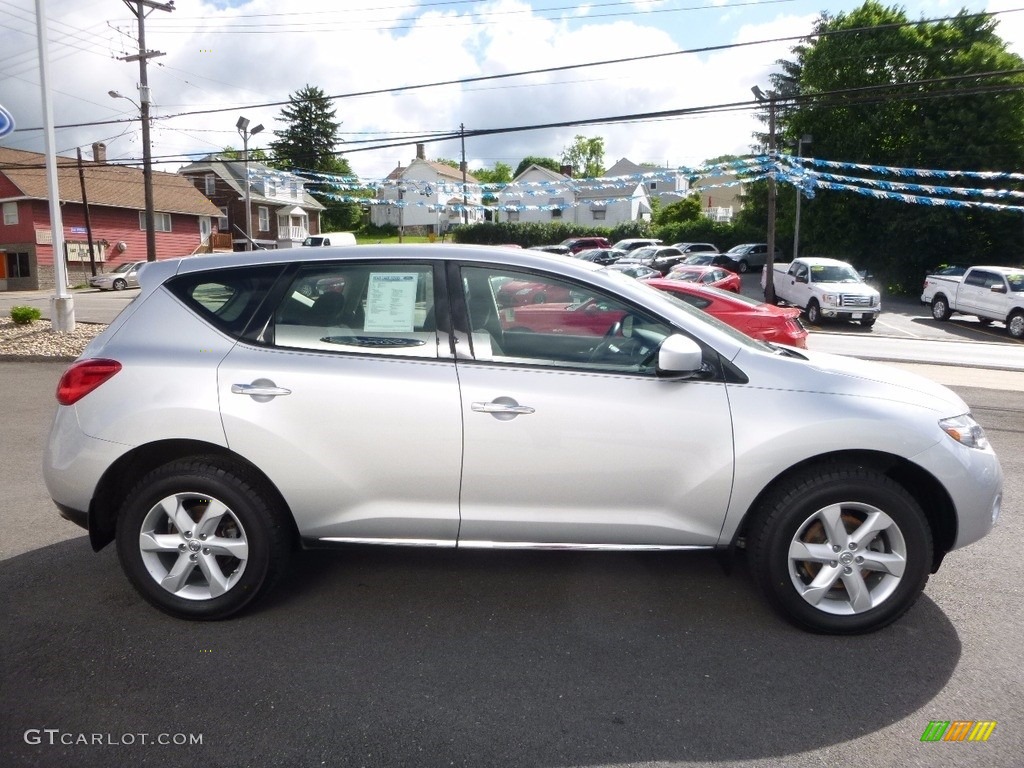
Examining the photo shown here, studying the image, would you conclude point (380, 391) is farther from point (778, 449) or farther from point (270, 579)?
point (778, 449)

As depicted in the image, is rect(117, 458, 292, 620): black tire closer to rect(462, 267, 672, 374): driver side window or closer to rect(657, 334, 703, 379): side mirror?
rect(462, 267, 672, 374): driver side window

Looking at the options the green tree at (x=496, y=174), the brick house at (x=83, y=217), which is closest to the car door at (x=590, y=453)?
the brick house at (x=83, y=217)

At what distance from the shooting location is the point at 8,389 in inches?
408

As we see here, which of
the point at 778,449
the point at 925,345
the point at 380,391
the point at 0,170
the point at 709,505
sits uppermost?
the point at 0,170

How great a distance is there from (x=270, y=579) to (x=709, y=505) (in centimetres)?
200

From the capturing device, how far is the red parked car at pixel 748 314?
36.7 ft

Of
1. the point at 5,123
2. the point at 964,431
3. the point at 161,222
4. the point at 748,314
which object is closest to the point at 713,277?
the point at 748,314

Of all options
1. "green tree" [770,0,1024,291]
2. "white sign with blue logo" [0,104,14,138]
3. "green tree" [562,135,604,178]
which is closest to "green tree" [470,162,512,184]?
"green tree" [562,135,604,178]

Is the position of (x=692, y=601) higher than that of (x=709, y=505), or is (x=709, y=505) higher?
(x=709, y=505)

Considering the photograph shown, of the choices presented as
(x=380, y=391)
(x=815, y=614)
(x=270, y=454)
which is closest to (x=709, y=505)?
(x=815, y=614)

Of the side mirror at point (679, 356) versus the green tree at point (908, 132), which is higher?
the green tree at point (908, 132)

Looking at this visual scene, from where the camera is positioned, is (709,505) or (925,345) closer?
(709,505)

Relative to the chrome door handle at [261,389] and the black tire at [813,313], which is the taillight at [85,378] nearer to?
the chrome door handle at [261,389]

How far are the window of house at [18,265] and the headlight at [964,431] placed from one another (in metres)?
50.3
